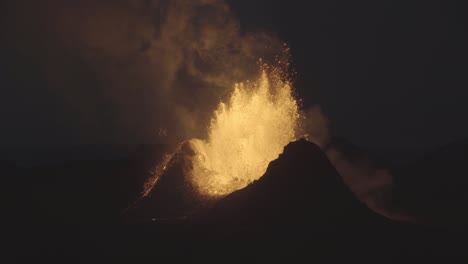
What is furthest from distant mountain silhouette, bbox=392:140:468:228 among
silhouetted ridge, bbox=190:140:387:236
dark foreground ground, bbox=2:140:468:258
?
silhouetted ridge, bbox=190:140:387:236

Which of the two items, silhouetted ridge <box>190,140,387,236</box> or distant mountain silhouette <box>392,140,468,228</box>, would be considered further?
distant mountain silhouette <box>392,140,468,228</box>

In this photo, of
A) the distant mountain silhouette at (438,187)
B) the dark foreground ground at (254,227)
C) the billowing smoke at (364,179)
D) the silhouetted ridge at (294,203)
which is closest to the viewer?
the dark foreground ground at (254,227)

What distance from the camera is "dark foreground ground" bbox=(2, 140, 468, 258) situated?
1046 inches

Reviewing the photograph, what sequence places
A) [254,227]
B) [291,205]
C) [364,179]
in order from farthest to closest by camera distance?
[364,179] < [291,205] < [254,227]

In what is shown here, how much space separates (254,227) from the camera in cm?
2805

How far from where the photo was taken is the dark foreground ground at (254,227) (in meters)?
26.6

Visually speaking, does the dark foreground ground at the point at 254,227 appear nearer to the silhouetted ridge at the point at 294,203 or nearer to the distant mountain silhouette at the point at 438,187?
the silhouetted ridge at the point at 294,203

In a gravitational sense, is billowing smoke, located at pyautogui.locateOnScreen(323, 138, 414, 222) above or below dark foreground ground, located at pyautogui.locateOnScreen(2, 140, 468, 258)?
above

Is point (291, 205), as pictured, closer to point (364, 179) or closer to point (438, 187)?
point (364, 179)

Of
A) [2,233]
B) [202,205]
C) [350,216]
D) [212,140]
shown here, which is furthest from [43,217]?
[350,216]

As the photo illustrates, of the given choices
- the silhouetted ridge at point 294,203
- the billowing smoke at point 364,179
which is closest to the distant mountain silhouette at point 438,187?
the billowing smoke at point 364,179

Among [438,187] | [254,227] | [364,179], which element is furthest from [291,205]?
[438,187]

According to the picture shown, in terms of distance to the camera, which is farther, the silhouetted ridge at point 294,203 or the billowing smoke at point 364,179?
the billowing smoke at point 364,179

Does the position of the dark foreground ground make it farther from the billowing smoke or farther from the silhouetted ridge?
the billowing smoke
